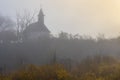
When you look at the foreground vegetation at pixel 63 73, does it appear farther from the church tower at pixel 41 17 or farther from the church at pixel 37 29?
the church tower at pixel 41 17

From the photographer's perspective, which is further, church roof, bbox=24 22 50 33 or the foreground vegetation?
church roof, bbox=24 22 50 33

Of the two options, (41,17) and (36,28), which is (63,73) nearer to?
(36,28)

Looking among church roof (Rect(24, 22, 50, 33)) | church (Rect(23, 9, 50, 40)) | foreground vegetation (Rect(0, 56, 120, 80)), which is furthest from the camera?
church roof (Rect(24, 22, 50, 33))

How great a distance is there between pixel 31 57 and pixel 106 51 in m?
8.12

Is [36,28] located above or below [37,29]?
above

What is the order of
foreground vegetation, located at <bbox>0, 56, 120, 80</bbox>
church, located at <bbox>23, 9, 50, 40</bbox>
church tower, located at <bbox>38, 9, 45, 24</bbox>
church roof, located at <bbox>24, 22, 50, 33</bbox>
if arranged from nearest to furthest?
foreground vegetation, located at <bbox>0, 56, 120, 80</bbox>
church, located at <bbox>23, 9, 50, 40</bbox>
church roof, located at <bbox>24, 22, 50, 33</bbox>
church tower, located at <bbox>38, 9, 45, 24</bbox>

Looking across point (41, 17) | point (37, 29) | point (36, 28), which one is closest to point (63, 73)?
point (37, 29)

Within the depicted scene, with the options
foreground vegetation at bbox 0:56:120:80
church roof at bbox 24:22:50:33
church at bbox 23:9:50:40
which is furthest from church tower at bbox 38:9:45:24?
foreground vegetation at bbox 0:56:120:80

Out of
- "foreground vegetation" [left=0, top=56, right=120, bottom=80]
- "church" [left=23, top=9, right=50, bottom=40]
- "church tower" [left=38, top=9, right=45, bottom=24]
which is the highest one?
"church tower" [left=38, top=9, right=45, bottom=24]

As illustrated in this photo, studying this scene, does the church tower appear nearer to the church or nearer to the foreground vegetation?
the church

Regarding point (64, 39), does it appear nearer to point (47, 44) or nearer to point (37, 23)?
point (47, 44)

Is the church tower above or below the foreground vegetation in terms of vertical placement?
above

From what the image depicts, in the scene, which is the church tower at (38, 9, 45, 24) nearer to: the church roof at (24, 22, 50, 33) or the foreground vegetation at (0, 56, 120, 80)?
the church roof at (24, 22, 50, 33)

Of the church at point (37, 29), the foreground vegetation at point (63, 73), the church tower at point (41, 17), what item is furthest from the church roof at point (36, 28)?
the foreground vegetation at point (63, 73)
